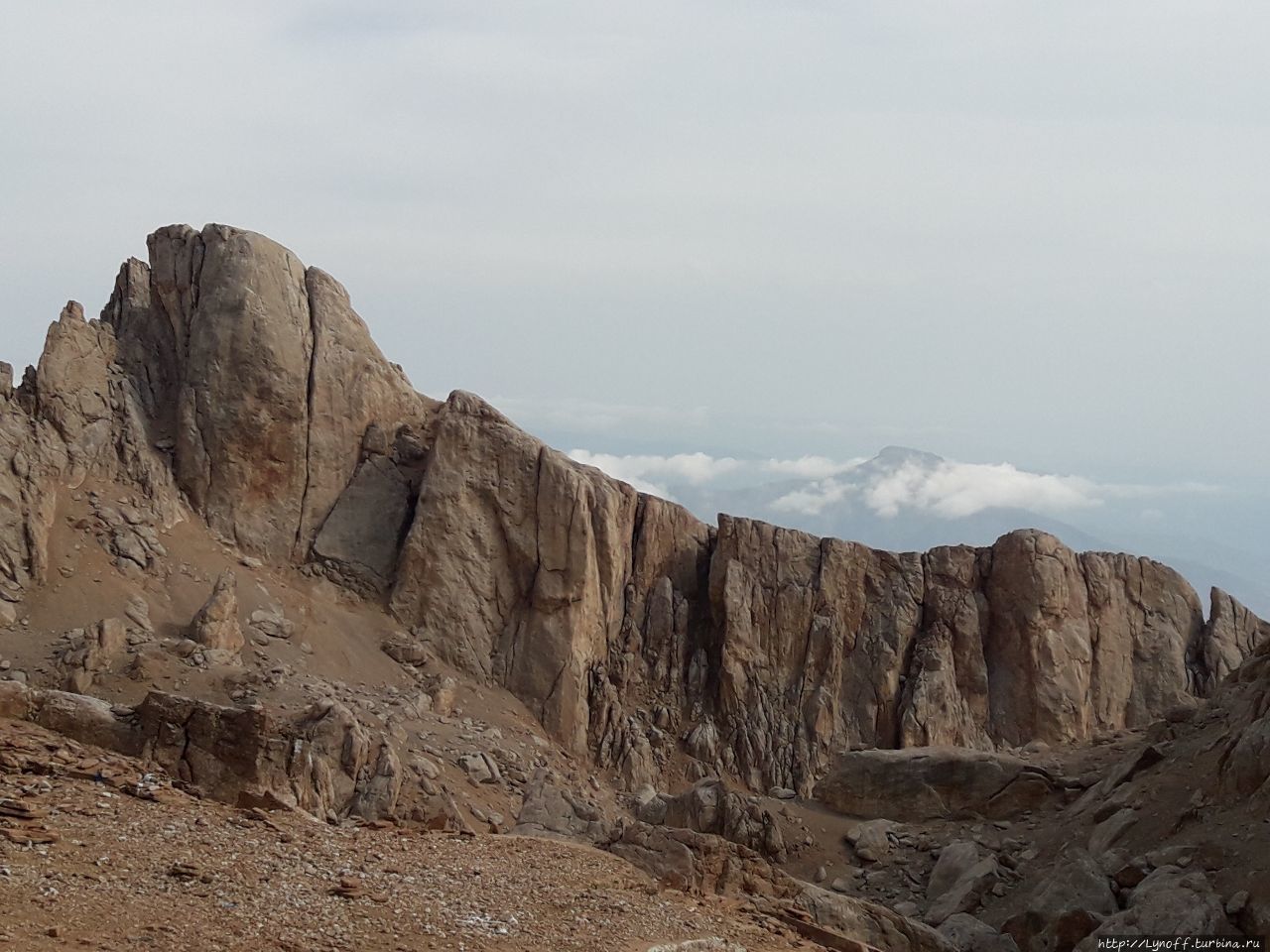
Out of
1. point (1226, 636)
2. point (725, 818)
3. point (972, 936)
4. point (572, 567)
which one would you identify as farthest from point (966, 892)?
point (1226, 636)

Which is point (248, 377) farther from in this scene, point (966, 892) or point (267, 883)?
point (966, 892)

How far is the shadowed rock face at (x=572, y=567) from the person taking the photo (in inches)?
1609

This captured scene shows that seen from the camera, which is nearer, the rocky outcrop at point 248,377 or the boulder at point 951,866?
the boulder at point 951,866

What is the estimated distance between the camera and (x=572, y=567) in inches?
1657

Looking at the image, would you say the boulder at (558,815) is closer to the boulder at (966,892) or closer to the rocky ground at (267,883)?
the rocky ground at (267,883)

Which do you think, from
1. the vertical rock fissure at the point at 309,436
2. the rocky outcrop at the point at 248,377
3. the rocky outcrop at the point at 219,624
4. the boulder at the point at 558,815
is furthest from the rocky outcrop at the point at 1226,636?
the rocky outcrop at the point at 219,624

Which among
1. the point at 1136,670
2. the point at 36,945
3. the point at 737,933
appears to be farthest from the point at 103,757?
the point at 1136,670

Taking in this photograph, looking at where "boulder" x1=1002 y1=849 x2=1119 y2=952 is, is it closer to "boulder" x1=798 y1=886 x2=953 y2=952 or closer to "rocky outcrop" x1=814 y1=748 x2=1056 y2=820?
"boulder" x1=798 y1=886 x2=953 y2=952

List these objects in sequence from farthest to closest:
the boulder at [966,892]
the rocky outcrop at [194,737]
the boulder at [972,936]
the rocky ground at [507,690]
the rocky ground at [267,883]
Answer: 1. the boulder at [966,892]
2. the boulder at [972,936]
3. the rocky outcrop at [194,737]
4. the rocky ground at [507,690]
5. the rocky ground at [267,883]

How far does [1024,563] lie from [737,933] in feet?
92.5

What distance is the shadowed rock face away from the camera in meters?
40.9

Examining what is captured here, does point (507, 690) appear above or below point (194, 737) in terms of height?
above

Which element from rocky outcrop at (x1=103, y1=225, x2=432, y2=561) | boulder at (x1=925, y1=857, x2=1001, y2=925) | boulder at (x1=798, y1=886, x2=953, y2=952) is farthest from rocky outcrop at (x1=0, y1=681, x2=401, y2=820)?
rocky outcrop at (x1=103, y1=225, x2=432, y2=561)

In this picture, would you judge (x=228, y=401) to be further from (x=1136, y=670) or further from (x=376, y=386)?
(x=1136, y=670)
